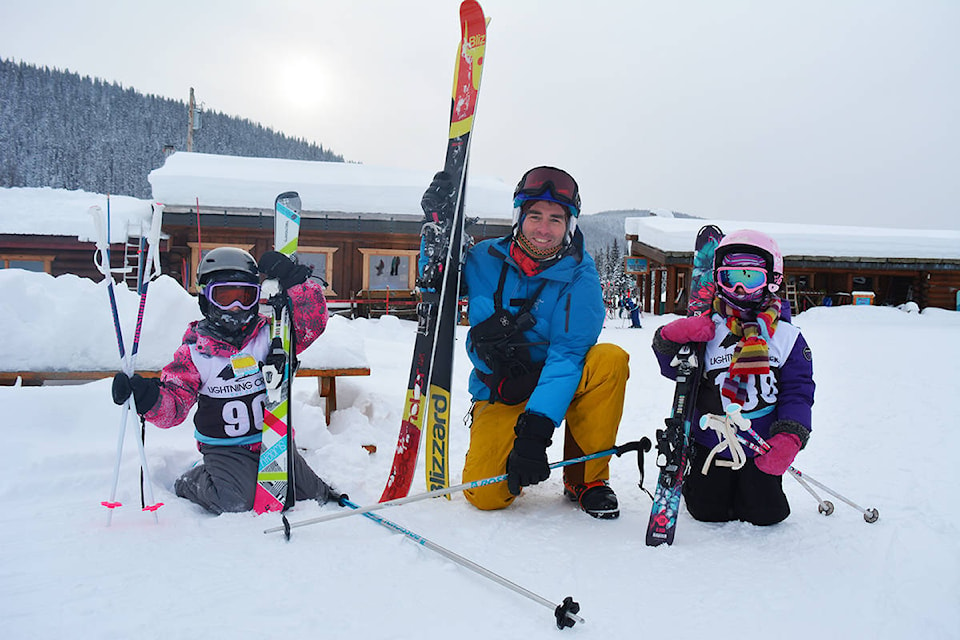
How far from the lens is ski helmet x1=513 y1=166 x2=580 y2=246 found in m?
2.77

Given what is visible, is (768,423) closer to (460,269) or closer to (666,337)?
(666,337)

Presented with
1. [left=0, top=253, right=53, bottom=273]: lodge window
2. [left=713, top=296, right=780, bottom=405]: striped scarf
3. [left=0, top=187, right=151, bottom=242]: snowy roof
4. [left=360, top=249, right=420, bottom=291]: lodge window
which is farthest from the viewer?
[left=360, top=249, right=420, bottom=291]: lodge window

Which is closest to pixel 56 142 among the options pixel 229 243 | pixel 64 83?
pixel 64 83

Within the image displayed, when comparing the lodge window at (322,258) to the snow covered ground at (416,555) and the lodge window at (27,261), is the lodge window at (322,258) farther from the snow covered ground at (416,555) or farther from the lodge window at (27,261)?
the snow covered ground at (416,555)

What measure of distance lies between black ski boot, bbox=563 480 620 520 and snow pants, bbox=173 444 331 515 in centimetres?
130

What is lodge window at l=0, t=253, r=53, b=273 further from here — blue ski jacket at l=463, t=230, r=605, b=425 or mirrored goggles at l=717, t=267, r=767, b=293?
mirrored goggles at l=717, t=267, r=767, b=293

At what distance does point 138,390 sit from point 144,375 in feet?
5.48

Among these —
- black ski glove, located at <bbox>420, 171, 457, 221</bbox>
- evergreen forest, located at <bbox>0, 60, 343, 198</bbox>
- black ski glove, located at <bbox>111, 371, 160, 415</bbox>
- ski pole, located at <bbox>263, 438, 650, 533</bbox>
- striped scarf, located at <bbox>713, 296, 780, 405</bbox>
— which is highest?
evergreen forest, located at <bbox>0, 60, 343, 198</bbox>

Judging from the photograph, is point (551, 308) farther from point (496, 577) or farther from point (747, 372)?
point (496, 577)

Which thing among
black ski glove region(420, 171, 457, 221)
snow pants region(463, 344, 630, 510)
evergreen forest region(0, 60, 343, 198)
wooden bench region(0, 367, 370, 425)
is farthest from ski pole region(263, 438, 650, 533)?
evergreen forest region(0, 60, 343, 198)

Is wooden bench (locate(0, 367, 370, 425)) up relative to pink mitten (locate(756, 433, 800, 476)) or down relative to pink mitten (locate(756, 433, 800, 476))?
down

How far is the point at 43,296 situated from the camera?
4023 millimetres

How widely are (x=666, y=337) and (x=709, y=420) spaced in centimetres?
49

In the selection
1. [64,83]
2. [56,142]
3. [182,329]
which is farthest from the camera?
[64,83]
